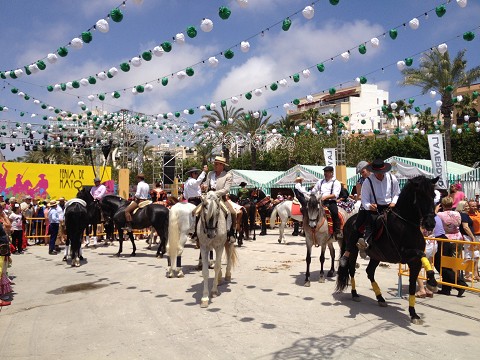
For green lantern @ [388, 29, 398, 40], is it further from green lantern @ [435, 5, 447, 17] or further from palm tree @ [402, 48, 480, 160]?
palm tree @ [402, 48, 480, 160]

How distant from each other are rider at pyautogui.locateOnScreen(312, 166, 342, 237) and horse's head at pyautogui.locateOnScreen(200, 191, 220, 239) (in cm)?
296

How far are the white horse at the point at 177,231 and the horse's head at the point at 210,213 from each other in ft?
7.23

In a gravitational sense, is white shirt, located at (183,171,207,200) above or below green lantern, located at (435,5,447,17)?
below

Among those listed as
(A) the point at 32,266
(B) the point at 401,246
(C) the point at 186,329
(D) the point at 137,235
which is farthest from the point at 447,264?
(D) the point at 137,235

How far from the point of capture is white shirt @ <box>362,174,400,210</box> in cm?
708

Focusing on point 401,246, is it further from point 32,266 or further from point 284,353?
point 32,266

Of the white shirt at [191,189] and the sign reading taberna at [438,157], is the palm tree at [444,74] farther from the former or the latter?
the white shirt at [191,189]

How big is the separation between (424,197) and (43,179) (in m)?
23.1

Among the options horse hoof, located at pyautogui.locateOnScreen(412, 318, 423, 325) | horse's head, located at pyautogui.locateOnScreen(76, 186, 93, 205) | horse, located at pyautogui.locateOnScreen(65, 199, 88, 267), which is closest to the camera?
horse hoof, located at pyautogui.locateOnScreen(412, 318, 423, 325)

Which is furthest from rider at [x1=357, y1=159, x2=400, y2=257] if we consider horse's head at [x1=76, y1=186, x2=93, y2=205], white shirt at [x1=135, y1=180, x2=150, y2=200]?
horse's head at [x1=76, y1=186, x2=93, y2=205]

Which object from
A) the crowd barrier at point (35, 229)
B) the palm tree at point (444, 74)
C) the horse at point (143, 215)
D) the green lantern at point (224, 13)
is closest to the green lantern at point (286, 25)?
the green lantern at point (224, 13)

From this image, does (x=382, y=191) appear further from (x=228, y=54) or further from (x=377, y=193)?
(x=228, y=54)

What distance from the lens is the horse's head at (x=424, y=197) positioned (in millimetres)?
6116

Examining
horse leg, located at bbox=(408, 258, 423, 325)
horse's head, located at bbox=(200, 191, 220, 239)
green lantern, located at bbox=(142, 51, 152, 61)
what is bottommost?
horse leg, located at bbox=(408, 258, 423, 325)
